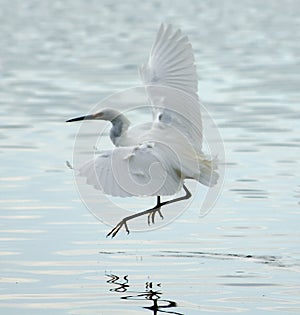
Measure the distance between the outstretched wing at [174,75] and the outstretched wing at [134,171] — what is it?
627mm

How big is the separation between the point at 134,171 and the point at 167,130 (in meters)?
1.03

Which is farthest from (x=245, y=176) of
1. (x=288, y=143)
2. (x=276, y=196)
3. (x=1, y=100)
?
(x=1, y=100)

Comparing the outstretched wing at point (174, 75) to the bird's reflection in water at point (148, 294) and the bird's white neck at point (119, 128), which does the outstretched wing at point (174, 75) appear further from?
the bird's reflection in water at point (148, 294)

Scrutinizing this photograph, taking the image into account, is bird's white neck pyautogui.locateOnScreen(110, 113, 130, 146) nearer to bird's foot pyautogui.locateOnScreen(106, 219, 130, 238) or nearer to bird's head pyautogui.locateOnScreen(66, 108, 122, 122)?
bird's head pyautogui.locateOnScreen(66, 108, 122, 122)

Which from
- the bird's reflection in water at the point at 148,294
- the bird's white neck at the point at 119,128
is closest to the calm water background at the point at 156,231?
the bird's reflection in water at the point at 148,294

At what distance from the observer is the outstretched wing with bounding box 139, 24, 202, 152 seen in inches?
Result: 387

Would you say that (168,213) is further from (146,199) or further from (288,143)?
(288,143)

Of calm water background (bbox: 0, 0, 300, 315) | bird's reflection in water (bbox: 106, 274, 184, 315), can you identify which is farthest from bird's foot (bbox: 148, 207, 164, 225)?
bird's reflection in water (bbox: 106, 274, 184, 315)

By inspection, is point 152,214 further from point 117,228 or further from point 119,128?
point 119,128

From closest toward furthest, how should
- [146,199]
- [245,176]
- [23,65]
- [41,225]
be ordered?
[41,225] < [146,199] < [245,176] < [23,65]

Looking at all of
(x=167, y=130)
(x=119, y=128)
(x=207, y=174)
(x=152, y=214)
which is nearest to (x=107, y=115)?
(x=119, y=128)

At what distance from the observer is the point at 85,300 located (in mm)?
8438

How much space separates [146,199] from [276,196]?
1.20 metres

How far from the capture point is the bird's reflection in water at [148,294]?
27.3 feet
